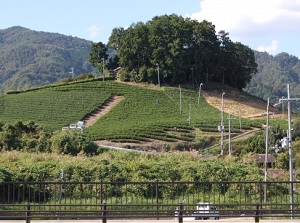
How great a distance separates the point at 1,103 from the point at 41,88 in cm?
1155

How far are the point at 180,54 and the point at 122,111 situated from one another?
17334 millimetres

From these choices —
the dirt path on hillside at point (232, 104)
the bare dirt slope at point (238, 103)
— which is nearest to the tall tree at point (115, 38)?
the dirt path on hillside at point (232, 104)

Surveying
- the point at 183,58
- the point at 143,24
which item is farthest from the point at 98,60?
the point at 183,58

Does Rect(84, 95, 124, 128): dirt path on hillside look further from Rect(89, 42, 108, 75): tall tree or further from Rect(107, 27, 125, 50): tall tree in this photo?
Rect(107, 27, 125, 50): tall tree

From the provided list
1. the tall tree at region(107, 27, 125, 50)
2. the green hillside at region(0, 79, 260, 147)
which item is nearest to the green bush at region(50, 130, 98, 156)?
the green hillside at region(0, 79, 260, 147)

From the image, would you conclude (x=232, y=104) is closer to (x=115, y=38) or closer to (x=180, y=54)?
(x=180, y=54)

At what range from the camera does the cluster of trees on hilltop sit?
325ft

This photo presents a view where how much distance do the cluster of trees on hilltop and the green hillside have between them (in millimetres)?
3932

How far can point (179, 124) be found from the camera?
76000mm

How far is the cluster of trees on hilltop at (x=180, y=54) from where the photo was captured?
325 ft

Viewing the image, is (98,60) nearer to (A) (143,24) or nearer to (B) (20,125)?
(A) (143,24)

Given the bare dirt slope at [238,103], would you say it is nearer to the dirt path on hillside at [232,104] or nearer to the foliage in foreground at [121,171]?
the dirt path on hillside at [232,104]

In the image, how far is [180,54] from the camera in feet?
323

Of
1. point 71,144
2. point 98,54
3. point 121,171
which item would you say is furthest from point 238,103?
point 121,171
